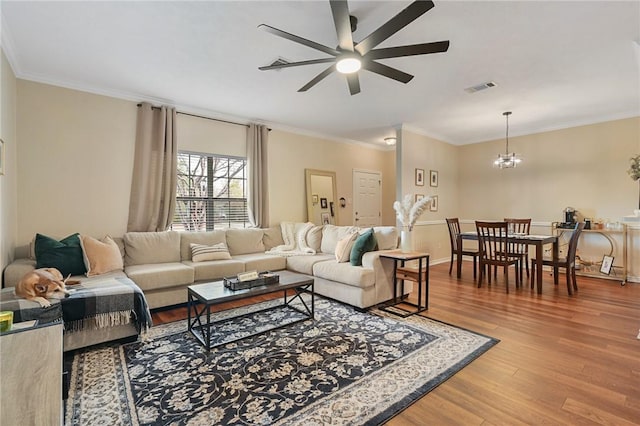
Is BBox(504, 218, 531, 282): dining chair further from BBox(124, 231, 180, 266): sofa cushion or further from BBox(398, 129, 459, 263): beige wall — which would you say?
BBox(124, 231, 180, 266): sofa cushion

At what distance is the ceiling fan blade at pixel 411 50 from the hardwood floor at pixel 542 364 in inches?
91.3

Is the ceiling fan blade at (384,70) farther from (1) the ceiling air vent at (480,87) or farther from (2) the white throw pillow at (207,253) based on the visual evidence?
(2) the white throw pillow at (207,253)

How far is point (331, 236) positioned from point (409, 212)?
1505 millimetres

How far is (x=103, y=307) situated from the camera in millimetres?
2459

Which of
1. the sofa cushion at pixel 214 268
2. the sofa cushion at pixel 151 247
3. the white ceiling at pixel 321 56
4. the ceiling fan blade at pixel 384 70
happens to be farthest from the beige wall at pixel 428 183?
the sofa cushion at pixel 151 247

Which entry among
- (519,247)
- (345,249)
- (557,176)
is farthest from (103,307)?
(557,176)

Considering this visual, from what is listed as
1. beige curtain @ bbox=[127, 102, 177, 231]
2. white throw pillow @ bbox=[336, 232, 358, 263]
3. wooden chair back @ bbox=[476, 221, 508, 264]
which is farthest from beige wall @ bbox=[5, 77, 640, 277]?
white throw pillow @ bbox=[336, 232, 358, 263]

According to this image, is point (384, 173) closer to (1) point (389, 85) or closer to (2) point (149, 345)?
(1) point (389, 85)

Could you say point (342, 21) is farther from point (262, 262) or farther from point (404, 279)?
point (262, 262)

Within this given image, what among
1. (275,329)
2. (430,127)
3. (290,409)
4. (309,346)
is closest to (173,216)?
(275,329)

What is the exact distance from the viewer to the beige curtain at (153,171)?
4.05 m

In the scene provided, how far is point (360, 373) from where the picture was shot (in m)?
2.18

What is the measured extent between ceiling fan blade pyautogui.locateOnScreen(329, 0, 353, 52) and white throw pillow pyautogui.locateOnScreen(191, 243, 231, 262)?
298cm

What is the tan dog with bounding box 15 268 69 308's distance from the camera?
2.26m
